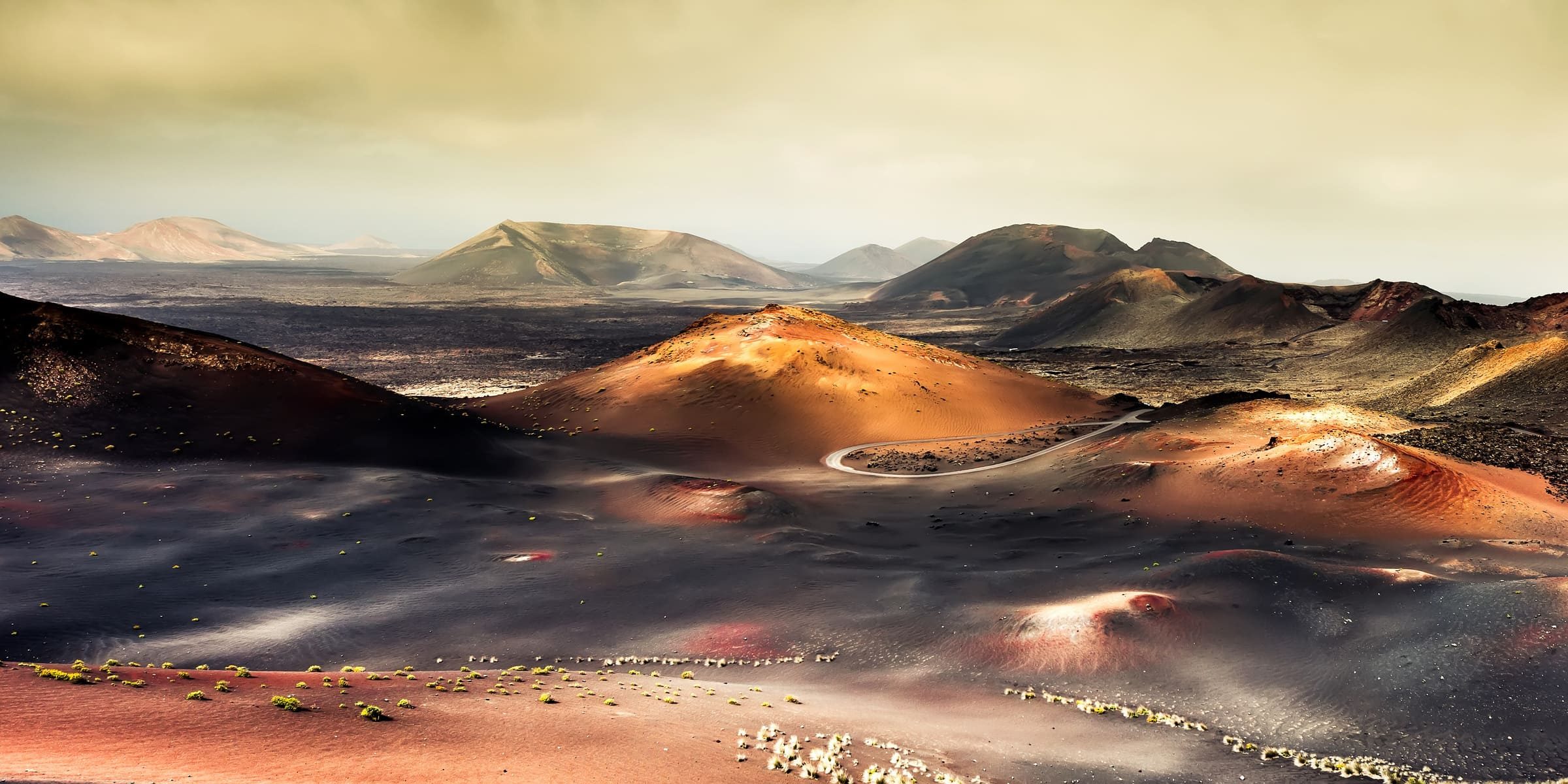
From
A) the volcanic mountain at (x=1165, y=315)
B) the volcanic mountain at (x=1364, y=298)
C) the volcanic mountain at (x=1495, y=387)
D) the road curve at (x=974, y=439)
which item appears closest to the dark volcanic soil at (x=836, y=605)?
the road curve at (x=974, y=439)

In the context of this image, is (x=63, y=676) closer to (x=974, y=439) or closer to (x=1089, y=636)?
(x=1089, y=636)

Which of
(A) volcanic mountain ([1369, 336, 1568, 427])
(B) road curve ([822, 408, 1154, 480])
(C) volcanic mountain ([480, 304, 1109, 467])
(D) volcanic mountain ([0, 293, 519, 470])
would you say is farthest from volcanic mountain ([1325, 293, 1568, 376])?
(D) volcanic mountain ([0, 293, 519, 470])

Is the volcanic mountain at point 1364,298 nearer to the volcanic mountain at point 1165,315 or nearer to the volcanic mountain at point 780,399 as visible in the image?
the volcanic mountain at point 1165,315

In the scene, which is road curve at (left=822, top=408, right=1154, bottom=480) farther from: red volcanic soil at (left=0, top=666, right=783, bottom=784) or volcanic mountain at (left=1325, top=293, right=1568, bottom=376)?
volcanic mountain at (left=1325, top=293, right=1568, bottom=376)

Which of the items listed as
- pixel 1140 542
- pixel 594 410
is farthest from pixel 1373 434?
pixel 594 410

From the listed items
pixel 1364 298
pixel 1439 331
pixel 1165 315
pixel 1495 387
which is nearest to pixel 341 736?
pixel 1495 387
